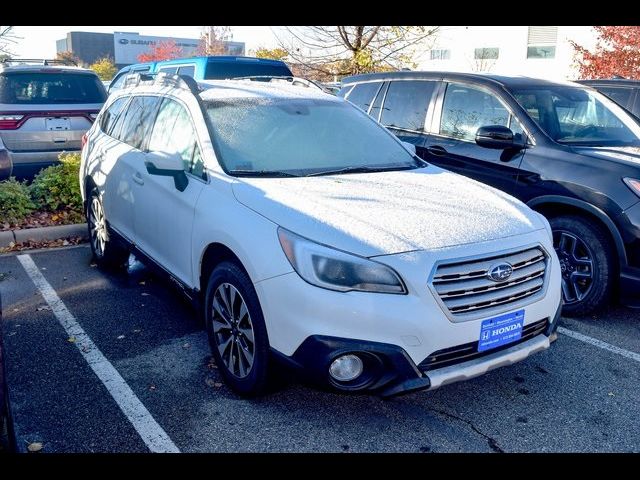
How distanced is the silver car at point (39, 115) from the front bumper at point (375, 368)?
19.5 ft

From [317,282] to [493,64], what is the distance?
82.4ft

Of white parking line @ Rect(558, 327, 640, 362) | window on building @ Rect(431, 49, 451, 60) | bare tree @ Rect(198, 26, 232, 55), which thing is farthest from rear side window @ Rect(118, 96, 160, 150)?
bare tree @ Rect(198, 26, 232, 55)

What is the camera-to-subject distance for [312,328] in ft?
9.17

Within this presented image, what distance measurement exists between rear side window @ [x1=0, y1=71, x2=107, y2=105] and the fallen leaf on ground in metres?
5.81

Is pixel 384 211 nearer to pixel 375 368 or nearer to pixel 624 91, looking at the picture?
pixel 375 368

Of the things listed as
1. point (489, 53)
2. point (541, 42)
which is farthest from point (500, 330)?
point (489, 53)

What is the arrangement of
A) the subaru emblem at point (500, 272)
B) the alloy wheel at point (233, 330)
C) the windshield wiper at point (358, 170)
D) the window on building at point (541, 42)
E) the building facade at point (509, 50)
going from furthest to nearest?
the window on building at point (541, 42) → the building facade at point (509, 50) → the windshield wiper at point (358, 170) → the alloy wheel at point (233, 330) → the subaru emblem at point (500, 272)

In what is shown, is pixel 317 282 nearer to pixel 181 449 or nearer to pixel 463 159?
pixel 181 449

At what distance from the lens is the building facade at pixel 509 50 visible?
2259 centimetres

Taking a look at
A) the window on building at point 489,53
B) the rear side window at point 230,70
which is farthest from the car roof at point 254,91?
the window on building at point 489,53

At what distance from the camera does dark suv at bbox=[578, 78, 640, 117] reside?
688 centimetres

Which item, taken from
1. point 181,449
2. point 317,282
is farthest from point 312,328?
point 181,449

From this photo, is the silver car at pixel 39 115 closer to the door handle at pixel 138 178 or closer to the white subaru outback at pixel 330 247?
the door handle at pixel 138 178

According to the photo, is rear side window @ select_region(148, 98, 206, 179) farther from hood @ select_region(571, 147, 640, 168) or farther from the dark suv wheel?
hood @ select_region(571, 147, 640, 168)
